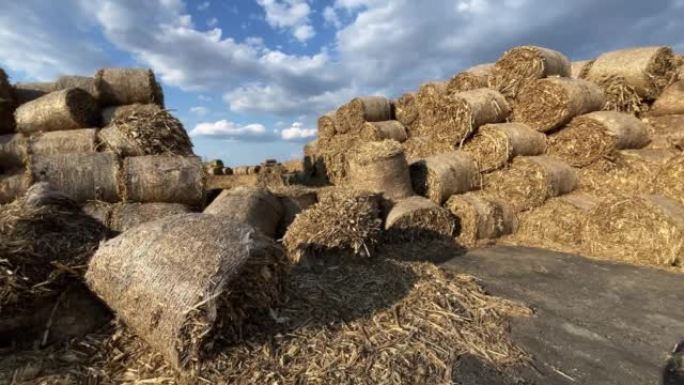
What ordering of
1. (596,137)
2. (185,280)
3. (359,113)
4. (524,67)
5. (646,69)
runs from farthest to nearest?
(359,113) < (524,67) < (646,69) < (596,137) < (185,280)

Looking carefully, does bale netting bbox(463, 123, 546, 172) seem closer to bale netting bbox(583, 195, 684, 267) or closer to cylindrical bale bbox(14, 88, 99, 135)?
bale netting bbox(583, 195, 684, 267)

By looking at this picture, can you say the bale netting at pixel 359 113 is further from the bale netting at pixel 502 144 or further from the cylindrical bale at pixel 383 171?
the cylindrical bale at pixel 383 171

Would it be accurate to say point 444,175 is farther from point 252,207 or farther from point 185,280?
point 185,280

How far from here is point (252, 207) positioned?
6766 mm

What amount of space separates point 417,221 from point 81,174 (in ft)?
18.3

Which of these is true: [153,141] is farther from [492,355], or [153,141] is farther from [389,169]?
[492,355]

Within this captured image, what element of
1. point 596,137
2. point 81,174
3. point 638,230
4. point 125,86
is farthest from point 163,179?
point 596,137

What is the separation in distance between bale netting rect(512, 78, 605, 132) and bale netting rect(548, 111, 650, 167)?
0.29 meters

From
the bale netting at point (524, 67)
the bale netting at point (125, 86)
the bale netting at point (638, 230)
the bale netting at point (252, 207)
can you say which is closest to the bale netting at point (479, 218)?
the bale netting at point (638, 230)

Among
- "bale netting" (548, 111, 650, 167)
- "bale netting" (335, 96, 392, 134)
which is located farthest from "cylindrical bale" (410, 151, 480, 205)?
"bale netting" (335, 96, 392, 134)

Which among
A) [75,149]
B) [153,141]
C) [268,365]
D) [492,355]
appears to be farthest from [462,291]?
[75,149]

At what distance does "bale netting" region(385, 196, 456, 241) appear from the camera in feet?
24.1

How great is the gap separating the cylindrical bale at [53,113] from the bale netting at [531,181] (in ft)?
27.3

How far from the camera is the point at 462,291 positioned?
190 inches
